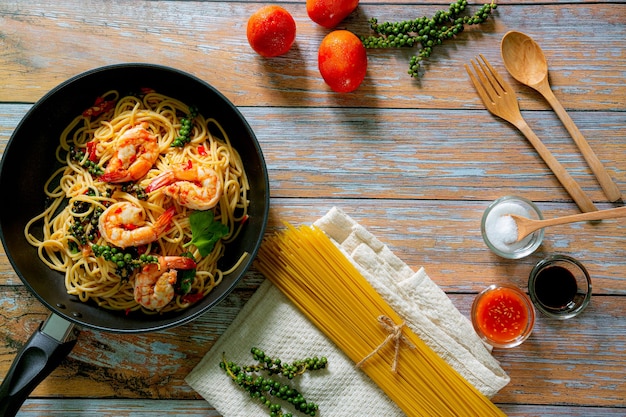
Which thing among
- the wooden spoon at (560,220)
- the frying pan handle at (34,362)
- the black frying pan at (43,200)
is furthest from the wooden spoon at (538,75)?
the frying pan handle at (34,362)

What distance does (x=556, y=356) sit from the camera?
2145mm

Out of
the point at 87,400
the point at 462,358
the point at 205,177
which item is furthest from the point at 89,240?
the point at 462,358

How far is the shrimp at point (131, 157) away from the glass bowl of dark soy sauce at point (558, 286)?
1.44m

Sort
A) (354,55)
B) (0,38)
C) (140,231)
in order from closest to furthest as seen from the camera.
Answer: (140,231) < (354,55) < (0,38)

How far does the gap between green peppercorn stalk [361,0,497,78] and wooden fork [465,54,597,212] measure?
6.0 inches

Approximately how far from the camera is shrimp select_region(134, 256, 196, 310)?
1.85 metres

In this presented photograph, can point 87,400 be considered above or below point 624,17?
below

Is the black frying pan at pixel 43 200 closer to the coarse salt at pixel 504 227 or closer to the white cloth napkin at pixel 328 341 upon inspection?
the white cloth napkin at pixel 328 341

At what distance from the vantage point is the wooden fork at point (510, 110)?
2.12 metres

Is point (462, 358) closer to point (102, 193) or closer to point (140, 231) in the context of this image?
point (140, 231)

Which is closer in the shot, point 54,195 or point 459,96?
point 54,195

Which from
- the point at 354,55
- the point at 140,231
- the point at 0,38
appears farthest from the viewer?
the point at 0,38

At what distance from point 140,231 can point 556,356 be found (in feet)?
5.26

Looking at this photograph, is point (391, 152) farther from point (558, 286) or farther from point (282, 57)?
point (558, 286)
